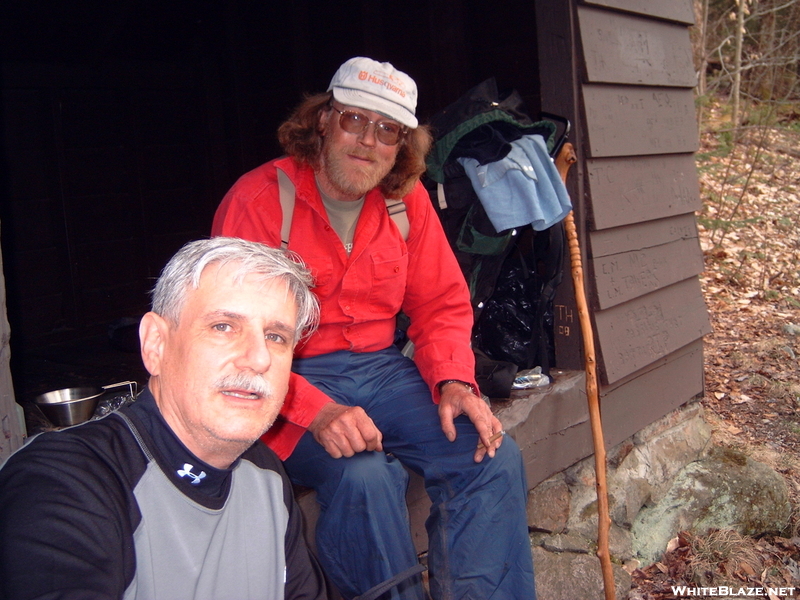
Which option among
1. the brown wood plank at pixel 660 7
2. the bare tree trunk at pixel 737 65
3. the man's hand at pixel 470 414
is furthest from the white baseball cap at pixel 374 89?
the bare tree trunk at pixel 737 65

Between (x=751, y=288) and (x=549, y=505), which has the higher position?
(x=751, y=288)

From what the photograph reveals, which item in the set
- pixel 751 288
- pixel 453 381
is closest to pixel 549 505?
pixel 453 381

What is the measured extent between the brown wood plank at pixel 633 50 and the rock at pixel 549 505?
76.3 inches

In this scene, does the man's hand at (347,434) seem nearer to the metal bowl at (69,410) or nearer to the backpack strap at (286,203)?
the backpack strap at (286,203)

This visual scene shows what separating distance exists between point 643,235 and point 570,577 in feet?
5.87

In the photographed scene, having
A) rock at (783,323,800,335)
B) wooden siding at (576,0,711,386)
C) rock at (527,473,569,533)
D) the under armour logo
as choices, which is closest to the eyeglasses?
wooden siding at (576,0,711,386)

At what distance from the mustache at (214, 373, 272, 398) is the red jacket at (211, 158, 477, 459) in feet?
2.73

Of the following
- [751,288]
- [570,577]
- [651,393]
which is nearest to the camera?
[570,577]

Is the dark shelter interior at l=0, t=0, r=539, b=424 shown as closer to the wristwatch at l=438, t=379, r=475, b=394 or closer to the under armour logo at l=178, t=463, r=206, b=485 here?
the wristwatch at l=438, t=379, r=475, b=394

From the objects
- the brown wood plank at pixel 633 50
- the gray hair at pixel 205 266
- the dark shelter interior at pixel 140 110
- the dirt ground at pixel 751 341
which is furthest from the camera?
the dark shelter interior at pixel 140 110

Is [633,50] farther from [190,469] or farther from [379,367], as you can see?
[190,469]

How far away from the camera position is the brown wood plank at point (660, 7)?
3.58 metres

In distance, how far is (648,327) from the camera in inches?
155

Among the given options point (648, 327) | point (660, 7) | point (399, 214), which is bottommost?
point (648, 327)
